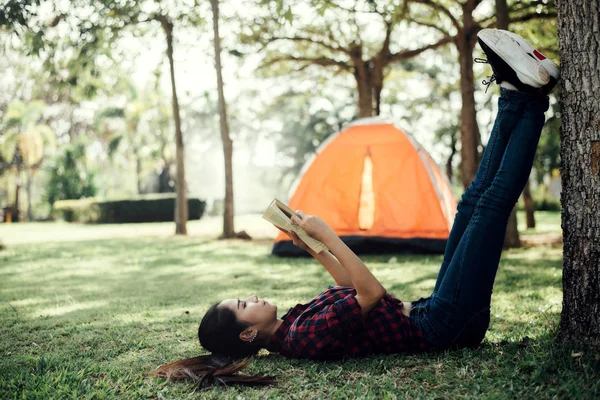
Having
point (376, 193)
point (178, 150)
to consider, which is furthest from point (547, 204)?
point (376, 193)

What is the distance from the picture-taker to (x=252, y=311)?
2506 mm

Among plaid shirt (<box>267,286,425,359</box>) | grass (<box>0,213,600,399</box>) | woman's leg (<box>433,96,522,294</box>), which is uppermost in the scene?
woman's leg (<box>433,96,522,294</box>)

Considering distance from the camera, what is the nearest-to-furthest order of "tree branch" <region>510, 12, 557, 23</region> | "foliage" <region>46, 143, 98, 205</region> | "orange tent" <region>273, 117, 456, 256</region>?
"orange tent" <region>273, 117, 456, 256</region> → "tree branch" <region>510, 12, 557, 23</region> → "foliage" <region>46, 143, 98, 205</region>

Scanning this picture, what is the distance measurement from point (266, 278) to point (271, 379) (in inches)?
122

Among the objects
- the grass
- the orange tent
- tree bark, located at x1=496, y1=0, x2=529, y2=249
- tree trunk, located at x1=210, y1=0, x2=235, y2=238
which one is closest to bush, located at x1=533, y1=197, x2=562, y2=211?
tree bark, located at x1=496, y1=0, x2=529, y2=249

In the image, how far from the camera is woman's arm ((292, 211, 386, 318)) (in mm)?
2316

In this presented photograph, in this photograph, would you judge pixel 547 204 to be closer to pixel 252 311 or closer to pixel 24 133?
pixel 252 311

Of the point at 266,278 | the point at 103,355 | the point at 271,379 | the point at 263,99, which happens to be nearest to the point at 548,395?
the point at 271,379

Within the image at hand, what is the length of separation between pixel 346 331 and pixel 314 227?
1.66ft

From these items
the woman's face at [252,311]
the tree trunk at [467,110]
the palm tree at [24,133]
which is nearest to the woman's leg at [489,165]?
the woman's face at [252,311]

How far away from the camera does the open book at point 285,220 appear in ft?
7.77

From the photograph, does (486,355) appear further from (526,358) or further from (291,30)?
(291,30)

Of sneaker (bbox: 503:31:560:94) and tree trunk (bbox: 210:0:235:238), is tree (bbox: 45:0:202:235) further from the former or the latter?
sneaker (bbox: 503:31:560:94)

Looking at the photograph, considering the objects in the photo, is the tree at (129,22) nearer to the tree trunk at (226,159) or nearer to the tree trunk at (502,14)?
the tree trunk at (226,159)
